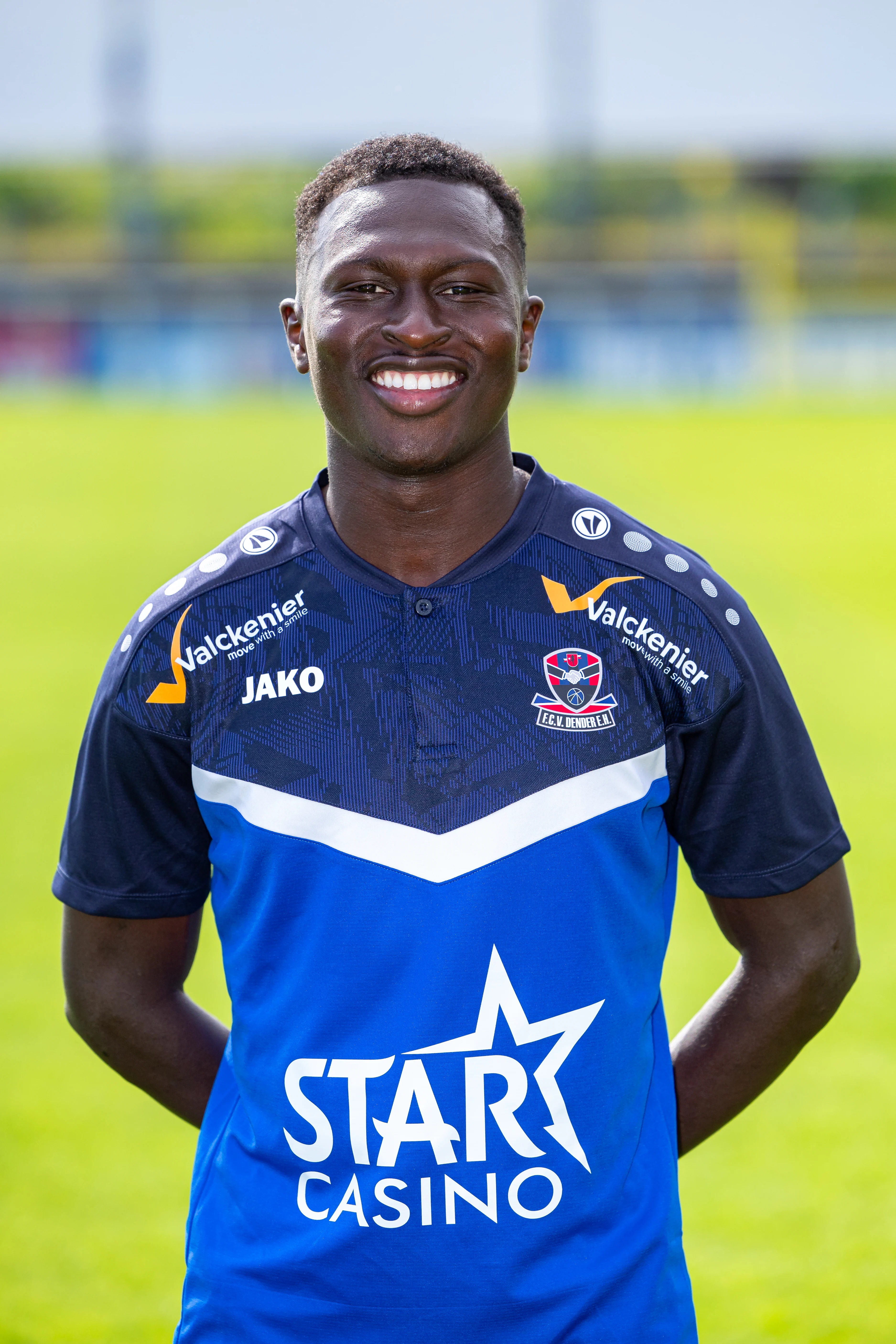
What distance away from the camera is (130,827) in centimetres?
173

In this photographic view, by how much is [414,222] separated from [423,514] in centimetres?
32

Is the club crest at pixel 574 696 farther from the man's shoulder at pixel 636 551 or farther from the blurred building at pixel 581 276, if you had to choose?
the blurred building at pixel 581 276

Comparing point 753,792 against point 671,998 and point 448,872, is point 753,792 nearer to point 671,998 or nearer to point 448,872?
point 448,872

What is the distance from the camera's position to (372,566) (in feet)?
5.49

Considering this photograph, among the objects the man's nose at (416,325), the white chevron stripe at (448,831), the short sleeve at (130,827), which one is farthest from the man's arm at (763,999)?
the man's nose at (416,325)

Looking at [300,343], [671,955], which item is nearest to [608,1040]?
[300,343]

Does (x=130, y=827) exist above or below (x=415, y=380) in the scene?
below

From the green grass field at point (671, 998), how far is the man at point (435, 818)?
1730 millimetres

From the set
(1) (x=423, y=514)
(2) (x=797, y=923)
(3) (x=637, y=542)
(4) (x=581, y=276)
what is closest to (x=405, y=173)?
(1) (x=423, y=514)

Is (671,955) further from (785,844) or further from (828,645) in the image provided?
(828,645)

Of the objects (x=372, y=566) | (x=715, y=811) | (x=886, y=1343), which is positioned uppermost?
(x=372, y=566)

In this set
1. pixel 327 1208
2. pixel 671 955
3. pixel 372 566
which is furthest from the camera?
pixel 671 955

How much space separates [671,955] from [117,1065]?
3215 millimetres

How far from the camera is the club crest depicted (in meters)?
1.61
